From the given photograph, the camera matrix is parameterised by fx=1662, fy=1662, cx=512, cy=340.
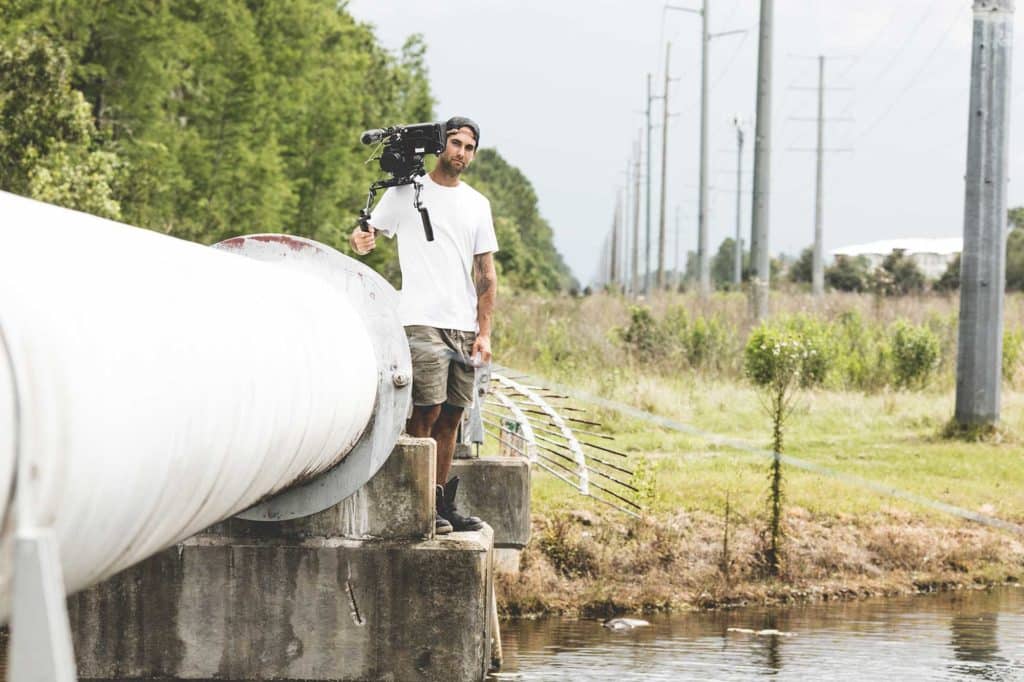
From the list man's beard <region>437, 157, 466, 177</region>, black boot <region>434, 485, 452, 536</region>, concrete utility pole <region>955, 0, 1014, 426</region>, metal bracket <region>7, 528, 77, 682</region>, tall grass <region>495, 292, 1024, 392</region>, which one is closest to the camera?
metal bracket <region>7, 528, 77, 682</region>

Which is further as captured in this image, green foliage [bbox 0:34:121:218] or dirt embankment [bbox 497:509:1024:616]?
green foliage [bbox 0:34:121:218]

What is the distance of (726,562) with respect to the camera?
11.4m

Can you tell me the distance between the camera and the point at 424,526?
6641 mm

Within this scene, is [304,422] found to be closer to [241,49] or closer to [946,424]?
[946,424]

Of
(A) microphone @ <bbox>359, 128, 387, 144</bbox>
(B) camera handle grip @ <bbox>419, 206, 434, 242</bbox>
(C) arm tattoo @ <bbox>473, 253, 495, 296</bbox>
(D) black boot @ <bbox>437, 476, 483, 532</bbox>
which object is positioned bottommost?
(D) black boot @ <bbox>437, 476, 483, 532</bbox>

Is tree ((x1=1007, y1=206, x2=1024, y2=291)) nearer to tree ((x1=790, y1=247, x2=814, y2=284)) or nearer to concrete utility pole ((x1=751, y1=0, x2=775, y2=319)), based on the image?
tree ((x1=790, y1=247, x2=814, y2=284))

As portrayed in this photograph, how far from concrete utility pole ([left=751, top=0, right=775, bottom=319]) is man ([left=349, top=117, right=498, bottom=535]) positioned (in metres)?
19.2

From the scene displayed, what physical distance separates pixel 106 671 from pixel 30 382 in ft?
14.6

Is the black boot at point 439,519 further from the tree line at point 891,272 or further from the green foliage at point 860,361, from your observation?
the tree line at point 891,272

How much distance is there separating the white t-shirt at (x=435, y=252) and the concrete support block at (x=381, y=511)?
0.61 metres

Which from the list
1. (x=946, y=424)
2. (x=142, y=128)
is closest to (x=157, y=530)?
(x=946, y=424)

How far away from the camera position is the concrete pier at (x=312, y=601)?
6570 mm

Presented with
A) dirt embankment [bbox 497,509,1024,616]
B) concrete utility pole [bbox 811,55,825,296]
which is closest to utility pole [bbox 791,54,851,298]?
concrete utility pole [bbox 811,55,825,296]

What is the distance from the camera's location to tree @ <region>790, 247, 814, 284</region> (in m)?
80.2
